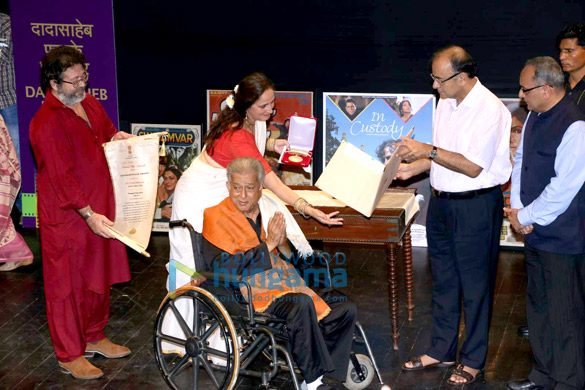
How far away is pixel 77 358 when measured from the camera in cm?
452

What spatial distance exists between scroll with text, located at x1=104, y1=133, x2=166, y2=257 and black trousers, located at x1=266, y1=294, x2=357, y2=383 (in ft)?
3.45

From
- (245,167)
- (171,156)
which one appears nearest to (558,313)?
(245,167)

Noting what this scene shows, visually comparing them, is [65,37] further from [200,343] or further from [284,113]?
[200,343]

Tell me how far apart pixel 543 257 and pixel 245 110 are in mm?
1854

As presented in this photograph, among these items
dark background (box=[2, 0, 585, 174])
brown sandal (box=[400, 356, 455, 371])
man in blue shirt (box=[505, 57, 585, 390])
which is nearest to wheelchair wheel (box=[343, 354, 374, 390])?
brown sandal (box=[400, 356, 455, 371])

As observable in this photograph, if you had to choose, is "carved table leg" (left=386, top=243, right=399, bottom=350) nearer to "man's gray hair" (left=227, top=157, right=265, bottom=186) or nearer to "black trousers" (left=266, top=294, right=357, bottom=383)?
"black trousers" (left=266, top=294, right=357, bottom=383)

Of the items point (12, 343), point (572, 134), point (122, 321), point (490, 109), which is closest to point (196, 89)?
point (122, 321)

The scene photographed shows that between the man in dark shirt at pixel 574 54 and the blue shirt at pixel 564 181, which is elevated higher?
the man in dark shirt at pixel 574 54

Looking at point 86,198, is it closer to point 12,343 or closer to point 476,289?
point 12,343

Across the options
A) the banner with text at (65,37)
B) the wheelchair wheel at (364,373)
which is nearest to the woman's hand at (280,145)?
the wheelchair wheel at (364,373)

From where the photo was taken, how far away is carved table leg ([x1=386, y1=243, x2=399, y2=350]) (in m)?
4.61

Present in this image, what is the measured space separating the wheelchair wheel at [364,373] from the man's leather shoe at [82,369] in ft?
4.88

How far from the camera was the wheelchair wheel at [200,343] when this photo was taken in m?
3.82

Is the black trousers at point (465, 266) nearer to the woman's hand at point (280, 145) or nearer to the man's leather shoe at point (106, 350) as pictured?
the woman's hand at point (280, 145)
